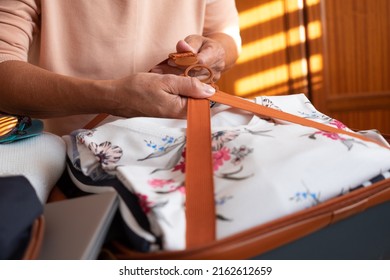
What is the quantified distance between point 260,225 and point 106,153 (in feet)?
0.58

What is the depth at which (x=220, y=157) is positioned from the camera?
40 cm

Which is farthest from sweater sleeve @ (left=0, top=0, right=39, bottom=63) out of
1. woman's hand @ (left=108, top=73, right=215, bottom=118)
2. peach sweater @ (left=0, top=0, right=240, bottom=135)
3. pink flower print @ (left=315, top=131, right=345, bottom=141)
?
pink flower print @ (left=315, top=131, right=345, bottom=141)

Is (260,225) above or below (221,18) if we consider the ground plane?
below

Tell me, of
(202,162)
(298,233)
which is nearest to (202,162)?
(202,162)

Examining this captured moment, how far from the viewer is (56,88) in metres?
0.56

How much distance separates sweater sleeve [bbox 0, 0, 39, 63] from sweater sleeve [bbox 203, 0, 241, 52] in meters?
0.35

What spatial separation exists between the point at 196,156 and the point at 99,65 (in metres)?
0.38

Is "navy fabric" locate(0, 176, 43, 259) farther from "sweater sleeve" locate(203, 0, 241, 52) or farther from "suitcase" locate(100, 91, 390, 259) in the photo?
"sweater sleeve" locate(203, 0, 241, 52)

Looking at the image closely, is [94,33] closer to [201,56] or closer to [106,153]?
[201,56]

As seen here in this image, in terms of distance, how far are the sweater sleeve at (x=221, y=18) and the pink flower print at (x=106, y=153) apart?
0.49m

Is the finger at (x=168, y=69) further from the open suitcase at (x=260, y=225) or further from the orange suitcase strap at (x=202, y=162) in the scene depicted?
the open suitcase at (x=260, y=225)

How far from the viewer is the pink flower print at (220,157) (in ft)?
1.28

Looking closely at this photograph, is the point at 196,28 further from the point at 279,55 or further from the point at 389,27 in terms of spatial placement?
the point at 389,27
